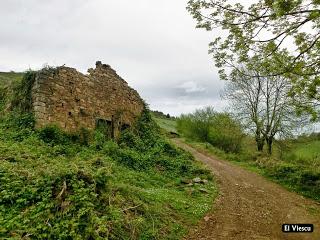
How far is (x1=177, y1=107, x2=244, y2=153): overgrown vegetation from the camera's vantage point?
24984 millimetres

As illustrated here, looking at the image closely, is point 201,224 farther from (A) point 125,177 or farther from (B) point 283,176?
(B) point 283,176

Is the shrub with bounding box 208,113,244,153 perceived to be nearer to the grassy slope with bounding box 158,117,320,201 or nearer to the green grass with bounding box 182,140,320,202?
the grassy slope with bounding box 158,117,320,201

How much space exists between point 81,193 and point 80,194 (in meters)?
0.05

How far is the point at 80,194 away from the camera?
5828 mm

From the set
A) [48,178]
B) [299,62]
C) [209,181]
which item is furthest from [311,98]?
[48,178]

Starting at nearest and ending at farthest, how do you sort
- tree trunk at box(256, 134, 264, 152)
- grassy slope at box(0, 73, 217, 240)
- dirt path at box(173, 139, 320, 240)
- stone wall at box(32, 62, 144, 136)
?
grassy slope at box(0, 73, 217, 240) → dirt path at box(173, 139, 320, 240) → stone wall at box(32, 62, 144, 136) → tree trunk at box(256, 134, 264, 152)

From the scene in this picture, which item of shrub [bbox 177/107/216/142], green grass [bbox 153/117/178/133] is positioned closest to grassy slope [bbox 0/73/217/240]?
shrub [bbox 177/107/216/142]

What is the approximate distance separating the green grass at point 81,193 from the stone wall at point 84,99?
69 cm

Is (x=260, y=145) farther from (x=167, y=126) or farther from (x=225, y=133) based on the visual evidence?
(x=167, y=126)

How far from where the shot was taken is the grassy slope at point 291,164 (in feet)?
44.7

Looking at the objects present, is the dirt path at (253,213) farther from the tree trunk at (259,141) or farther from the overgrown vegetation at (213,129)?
the overgrown vegetation at (213,129)

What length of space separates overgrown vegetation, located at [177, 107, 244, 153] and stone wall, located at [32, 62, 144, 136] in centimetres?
1080

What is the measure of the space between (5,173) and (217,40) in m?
7.40

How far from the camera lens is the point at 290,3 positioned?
23.5 ft
